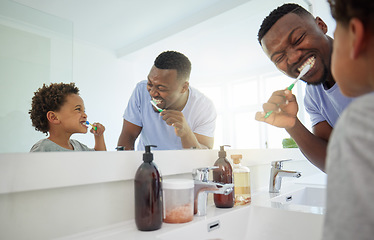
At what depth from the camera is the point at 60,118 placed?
2.58ft

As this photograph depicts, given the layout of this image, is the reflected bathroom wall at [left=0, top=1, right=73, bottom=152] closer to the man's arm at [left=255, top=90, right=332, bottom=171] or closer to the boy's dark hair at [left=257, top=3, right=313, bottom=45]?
the man's arm at [left=255, top=90, right=332, bottom=171]

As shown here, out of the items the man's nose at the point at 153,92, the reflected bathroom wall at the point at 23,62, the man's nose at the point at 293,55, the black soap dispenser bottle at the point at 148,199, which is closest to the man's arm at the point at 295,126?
the man's nose at the point at 293,55

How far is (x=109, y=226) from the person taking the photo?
28.1 inches

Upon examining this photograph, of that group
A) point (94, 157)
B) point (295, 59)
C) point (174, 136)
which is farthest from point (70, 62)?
point (295, 59)

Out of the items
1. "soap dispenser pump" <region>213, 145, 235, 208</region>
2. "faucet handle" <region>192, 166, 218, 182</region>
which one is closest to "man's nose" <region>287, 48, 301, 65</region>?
"soap dispenser pump" <region>213, 145, 235, 208</region>

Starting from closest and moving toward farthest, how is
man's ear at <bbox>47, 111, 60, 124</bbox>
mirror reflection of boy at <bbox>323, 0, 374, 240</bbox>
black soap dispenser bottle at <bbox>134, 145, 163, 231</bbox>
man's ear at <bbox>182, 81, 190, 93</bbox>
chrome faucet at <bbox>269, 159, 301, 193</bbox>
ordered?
mirror reflection of boy at <bbox>323, 0, 374, 240</bbox>
black soap dispenser bottle at <bbox>134, 145, 163, 231</bbox>
man's ear at <bbox>47, 111, 60, 124</bbox>
man's ear at <bbox>182, 81, 190, 93</bbox>
chrome faucet at <bbox>269, 159, 301, 193</bbox>

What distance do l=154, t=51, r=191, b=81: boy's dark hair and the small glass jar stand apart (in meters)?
0.51

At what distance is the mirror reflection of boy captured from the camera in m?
0.27

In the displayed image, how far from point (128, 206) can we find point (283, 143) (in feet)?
4.09

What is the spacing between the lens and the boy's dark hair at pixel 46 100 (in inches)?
28.7

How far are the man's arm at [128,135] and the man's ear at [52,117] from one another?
0.20 metres

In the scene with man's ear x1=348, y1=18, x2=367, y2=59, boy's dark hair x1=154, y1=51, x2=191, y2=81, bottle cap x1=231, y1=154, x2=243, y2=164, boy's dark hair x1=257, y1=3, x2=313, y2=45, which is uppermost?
boy's dark hair x1=257, y1=3, x2=313, y2=45

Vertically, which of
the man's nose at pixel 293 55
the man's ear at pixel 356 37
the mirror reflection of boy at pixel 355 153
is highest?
the man's nose at pixel 293 55

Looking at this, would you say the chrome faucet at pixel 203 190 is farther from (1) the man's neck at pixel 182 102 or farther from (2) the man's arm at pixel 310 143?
(2) the man's arm at pixel 310 143
